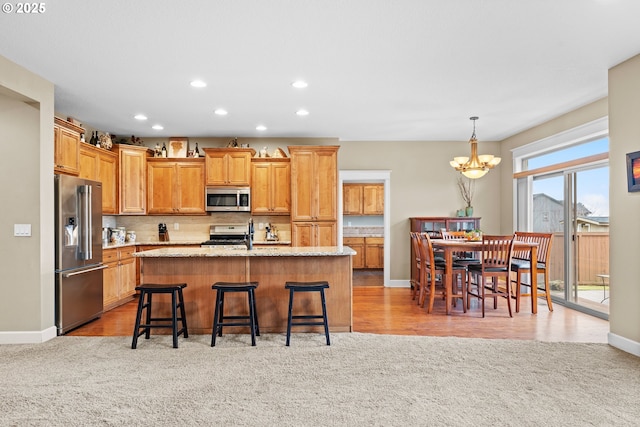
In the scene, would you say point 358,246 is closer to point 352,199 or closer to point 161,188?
point 352,199

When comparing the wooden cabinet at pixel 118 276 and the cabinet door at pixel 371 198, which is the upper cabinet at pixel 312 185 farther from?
the cabinet door at pixel 371 198

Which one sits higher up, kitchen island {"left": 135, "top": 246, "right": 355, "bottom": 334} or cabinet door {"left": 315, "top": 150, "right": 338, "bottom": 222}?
cabinet door {"left": 315, "top": 150, "right": 338, "bottom": 222}

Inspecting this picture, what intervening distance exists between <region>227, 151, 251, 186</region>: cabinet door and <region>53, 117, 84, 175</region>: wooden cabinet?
2095 mm

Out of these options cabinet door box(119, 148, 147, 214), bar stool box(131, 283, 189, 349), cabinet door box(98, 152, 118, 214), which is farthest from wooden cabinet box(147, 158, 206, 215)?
bar stool box(131, 283, 189, 349)

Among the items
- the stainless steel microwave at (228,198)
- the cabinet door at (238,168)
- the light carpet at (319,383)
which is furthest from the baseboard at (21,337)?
the cabinet door at (238,168)

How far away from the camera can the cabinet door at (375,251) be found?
943 centimetres

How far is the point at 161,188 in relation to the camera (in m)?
6.41

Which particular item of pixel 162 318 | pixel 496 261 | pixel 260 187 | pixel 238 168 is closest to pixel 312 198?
pixel 260 187

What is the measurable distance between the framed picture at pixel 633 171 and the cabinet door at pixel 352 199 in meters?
6.40

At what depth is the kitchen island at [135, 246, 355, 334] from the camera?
404 cm

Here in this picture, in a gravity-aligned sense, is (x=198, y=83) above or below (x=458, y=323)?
above

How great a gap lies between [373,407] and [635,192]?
9.44ft

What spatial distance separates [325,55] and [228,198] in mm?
3512

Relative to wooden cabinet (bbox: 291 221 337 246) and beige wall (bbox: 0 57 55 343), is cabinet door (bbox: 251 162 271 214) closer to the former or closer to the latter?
wooden cabinet (bbox: 291 221 337 246)
